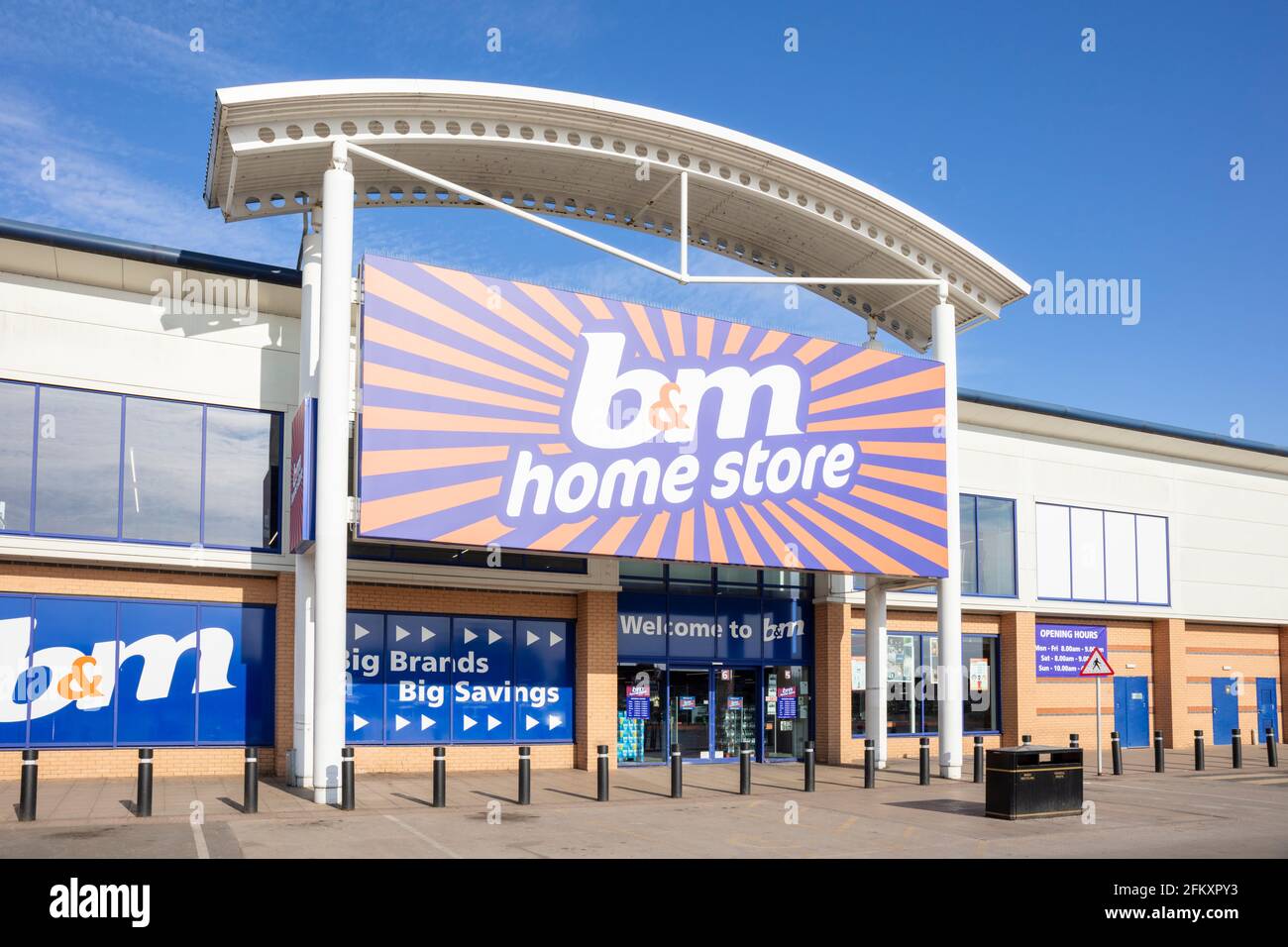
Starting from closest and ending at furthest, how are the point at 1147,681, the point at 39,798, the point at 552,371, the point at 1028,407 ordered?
the point at 39,798, the point at 552,371, the point at 1028,407, the point at 1147,681

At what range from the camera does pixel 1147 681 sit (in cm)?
3350

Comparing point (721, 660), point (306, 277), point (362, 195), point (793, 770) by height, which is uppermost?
point (362, 195)

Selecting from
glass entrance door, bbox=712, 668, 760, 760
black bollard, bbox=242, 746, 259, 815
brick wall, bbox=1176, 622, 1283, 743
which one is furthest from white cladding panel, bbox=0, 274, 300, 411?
brick wall, bbox=1176, 622, 1283, 743

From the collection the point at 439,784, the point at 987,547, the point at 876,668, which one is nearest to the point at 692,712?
the point at 876,668

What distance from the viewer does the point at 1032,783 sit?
57.0 feet

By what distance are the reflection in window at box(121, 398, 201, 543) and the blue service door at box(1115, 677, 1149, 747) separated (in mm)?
24450

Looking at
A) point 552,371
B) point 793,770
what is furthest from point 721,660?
point 552,371

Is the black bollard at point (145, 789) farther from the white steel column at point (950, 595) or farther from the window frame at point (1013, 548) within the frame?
the window frame at point (1013, 548)

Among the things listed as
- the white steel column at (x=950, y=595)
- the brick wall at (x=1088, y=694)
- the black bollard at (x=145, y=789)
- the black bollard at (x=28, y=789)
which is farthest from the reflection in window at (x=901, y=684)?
the black bollard at (x=28, y=789)

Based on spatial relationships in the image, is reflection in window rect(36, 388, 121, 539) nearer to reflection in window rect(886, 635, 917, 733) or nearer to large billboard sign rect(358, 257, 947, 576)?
large billboard sign rect(358, 257, 947, 576)
